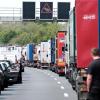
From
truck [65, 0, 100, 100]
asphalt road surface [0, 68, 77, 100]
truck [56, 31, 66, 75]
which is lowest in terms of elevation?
asphalt road surface [0, 68, 77, 100]

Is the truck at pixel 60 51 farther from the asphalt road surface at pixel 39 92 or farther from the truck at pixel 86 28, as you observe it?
the truck at pixel 86 28

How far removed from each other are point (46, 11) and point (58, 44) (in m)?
18.5

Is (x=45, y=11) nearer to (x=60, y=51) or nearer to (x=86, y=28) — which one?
(x=60, y=51)

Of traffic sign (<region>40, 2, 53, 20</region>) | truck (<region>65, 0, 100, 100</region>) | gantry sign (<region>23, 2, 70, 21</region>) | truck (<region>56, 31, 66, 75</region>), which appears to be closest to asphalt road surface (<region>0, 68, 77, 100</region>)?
truck (<region>65, 0, 100, 100</region>)

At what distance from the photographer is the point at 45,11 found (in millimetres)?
70312

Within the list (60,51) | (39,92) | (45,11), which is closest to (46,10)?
(45,11)

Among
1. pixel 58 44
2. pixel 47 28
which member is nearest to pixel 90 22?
pixel 58 44

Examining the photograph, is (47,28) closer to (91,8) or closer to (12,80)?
(12,80)

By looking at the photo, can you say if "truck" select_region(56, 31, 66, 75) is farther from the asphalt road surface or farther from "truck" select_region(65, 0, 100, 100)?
"truck" select_region(65, 0, 100, 100)

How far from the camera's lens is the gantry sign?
227 feet

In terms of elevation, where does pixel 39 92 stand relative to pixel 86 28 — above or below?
below

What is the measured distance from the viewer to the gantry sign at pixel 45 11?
69125 mm

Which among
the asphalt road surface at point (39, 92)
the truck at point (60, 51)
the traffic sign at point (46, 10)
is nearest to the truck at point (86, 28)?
the asphalt road surface at point (39, 92)

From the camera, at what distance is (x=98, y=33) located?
65.2 feet
